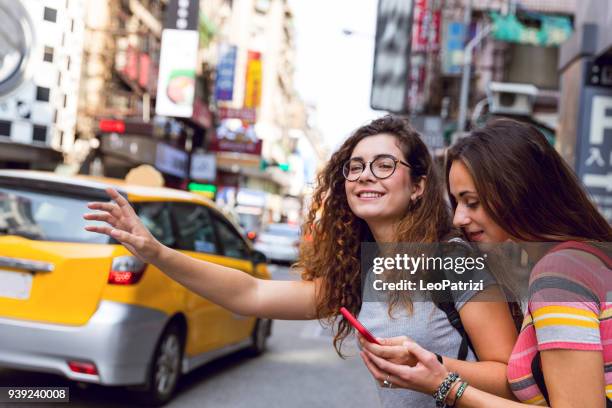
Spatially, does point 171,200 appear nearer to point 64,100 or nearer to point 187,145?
point 64,100

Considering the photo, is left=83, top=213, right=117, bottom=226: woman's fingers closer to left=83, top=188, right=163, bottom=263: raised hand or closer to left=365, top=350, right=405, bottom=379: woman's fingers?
left=83, top=188, right=163, bottom=263: raised hand

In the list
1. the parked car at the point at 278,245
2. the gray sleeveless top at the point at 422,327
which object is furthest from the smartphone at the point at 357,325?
the parked car at the point at 278,245

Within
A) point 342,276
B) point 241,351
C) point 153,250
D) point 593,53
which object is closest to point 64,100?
point 153,250

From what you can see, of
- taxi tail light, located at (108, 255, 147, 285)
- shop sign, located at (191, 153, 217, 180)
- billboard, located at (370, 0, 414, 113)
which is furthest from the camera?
shop sign, located at (191, 153, 217, 180)

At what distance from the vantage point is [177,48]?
4.61 meters

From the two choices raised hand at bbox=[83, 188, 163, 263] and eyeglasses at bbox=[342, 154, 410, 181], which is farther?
eyeglasses at bbox=[342, 154, 410, 181]

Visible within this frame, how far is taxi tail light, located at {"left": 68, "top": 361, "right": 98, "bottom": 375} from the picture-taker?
3869 millimetres

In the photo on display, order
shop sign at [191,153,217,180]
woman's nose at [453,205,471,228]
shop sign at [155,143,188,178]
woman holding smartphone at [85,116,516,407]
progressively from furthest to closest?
shop sign at [191,153,217,180] → shop sign at [155,143,188,178] → woman holding smartphone at [85,116,516,407] → woman's nose at [453,205,471,228]

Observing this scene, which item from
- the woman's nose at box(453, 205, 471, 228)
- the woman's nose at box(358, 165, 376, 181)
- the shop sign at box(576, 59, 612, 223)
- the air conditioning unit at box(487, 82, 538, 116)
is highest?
the air conditioning unit at box(487, 82, 538, 116)

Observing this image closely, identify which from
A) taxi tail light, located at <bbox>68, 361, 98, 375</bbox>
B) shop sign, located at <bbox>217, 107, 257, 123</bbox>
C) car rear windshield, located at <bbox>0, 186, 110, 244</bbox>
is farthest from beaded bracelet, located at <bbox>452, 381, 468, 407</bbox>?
shop sign, located at <bbox>217, 107, 257, 123</bbox>

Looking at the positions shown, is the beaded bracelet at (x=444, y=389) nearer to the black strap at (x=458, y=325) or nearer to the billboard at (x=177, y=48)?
the black strap at (x=458, y=325)

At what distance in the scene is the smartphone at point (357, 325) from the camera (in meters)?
1.34

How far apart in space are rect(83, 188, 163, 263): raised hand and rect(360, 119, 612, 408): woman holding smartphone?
67 cm

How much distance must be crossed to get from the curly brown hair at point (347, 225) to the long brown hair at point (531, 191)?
1.09 feet
